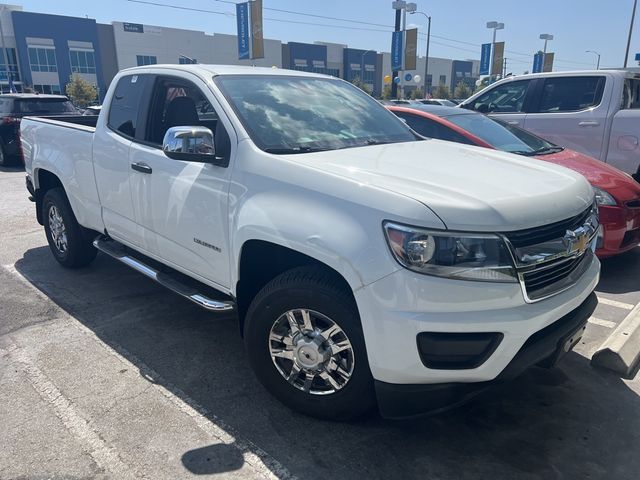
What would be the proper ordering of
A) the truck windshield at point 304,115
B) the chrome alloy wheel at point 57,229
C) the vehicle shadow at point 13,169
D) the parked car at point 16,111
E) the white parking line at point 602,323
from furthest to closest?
the vehicle shadow at point 13,169
the parked car at point 16,111
the chrome alloy wheel at point 57,229
the white parking line at point 602,323
the truck windshield at point 304,115

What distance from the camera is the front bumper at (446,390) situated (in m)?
2.43

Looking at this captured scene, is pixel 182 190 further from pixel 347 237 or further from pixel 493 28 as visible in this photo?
pixel 493 28

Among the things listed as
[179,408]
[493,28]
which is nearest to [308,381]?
[179,408]

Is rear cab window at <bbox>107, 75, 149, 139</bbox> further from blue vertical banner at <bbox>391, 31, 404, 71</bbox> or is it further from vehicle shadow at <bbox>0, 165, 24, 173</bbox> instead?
blue vertical banner at <bbox>391, 31, 404, 71</bbox>

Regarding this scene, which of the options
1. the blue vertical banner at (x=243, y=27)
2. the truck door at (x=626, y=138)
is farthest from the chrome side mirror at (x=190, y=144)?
the blue vertical banner at (x=243, y=27)

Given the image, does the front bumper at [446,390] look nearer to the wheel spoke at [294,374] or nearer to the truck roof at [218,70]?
the wheel spoke at [294,374]

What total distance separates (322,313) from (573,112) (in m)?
6.31

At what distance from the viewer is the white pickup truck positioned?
2.32 m

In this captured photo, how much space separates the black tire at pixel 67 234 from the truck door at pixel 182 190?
61.1 inches

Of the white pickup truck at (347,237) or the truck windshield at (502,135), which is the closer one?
the white pickup truck at (347,237)

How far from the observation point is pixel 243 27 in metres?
33.2

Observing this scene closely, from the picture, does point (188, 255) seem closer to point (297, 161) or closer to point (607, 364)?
point (297, 161)

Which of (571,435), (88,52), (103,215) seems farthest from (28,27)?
(571,435)

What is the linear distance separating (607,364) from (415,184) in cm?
204
